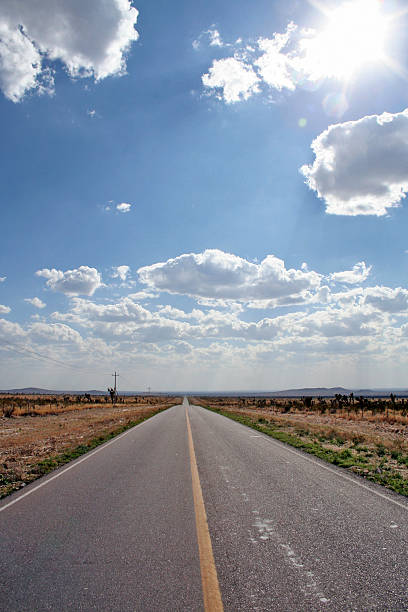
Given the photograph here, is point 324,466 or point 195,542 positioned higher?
point 195,542

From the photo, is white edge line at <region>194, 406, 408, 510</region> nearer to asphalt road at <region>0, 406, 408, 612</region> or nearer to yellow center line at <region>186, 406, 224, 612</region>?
asphalt road at <region>0, 406, 408, 612</region>

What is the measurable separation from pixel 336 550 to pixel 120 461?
857 cm

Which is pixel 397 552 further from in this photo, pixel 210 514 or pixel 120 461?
pixel 120 461

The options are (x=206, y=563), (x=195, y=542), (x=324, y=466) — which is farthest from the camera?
(x=324, y=466)

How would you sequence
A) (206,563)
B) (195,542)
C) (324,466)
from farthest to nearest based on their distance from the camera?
1. (324,466)
2. (195,542)
3. (206,563)

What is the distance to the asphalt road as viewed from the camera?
410cm

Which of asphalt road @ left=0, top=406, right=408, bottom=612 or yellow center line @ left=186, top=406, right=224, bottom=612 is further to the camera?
asphalt road @ left=0, top=406, right=408, bottom=612

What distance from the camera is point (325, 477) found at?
396 inches

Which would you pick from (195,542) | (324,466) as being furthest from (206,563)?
(324,466)

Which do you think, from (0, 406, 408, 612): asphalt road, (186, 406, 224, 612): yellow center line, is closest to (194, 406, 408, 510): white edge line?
(0, 406, 408, 612): asphalt road

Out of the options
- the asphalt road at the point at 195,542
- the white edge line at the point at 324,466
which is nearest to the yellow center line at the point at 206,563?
the asphalt road at the point at 195,542

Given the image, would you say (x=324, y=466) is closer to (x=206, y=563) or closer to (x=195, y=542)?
(x=195, y=542)

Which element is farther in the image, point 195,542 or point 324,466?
point 324,466

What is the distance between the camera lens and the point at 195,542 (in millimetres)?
5617
